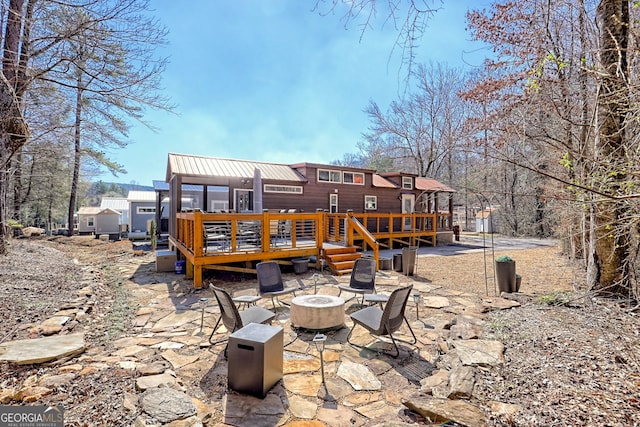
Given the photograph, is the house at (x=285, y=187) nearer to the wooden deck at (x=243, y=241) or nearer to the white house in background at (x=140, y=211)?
the wooden deck at (x=243, y=241)

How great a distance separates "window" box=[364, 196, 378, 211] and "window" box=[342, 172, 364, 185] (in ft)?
3.18

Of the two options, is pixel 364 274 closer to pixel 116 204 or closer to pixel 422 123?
pixel 422 123

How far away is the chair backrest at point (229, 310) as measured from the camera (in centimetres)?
344

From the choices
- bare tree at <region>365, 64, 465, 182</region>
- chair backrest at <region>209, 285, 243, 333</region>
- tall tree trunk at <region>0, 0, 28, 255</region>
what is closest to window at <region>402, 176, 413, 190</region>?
bare tree at <region>365, 64, 465, 182</region>

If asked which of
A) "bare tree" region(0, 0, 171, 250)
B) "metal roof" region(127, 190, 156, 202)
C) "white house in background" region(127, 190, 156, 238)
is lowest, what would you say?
"white house in background" region(127, 190, 156, 238)

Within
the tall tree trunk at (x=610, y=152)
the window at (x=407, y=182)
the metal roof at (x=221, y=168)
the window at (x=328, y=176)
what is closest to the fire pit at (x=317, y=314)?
the tall tree trunk at (x=610, y=152)

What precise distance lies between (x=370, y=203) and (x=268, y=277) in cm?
1171

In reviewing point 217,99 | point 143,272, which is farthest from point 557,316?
point 217,99

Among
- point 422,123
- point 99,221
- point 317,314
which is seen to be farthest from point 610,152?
point 99,221

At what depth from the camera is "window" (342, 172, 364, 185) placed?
1544 cm

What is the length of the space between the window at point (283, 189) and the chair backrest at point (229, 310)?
31.3ft

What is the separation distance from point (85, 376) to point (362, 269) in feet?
13.6

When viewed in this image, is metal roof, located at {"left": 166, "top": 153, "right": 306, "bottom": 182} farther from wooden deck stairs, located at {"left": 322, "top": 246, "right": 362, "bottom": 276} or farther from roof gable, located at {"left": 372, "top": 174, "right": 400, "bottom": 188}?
roof gable, located at {"left": 372, "top": 174, "right": 400, "bottom": 188}

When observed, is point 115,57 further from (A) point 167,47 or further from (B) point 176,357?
(B) point 176,357
